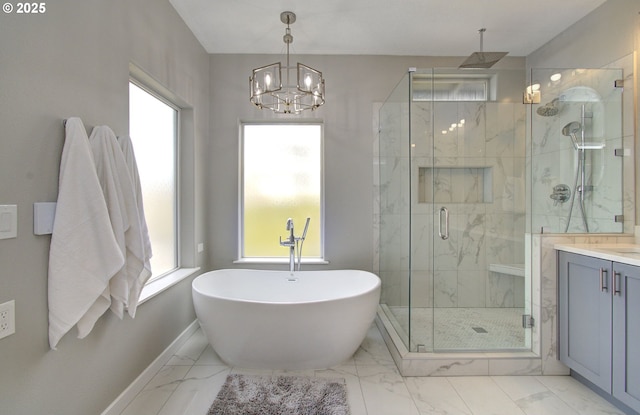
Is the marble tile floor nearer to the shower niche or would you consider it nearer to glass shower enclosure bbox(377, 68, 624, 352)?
glass shower enclosure bbox(377, 68, 624, 352)

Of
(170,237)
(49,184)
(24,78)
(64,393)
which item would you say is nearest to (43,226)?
(49,184)

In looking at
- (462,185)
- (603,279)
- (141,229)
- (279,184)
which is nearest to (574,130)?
(462,185)

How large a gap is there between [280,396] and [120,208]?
4.78 feet

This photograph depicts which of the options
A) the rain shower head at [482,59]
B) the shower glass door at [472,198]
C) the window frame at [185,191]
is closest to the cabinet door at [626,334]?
the shower glass door at [472,198]

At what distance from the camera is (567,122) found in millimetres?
2379

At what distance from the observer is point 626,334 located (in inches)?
66.0

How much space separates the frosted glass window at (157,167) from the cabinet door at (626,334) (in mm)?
3113

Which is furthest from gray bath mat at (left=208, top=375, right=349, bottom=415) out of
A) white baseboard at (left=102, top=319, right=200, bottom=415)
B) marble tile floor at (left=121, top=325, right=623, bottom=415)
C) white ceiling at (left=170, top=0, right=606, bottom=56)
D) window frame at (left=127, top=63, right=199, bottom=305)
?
white ceiling at (left=170, top=0, right=606, bottom=56)

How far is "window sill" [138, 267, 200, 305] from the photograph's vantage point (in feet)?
6.82

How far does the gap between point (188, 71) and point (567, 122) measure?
321cm

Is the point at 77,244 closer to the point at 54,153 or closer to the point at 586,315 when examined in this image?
the point at 54,153

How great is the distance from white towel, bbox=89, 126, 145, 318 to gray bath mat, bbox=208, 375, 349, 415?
2.78ft

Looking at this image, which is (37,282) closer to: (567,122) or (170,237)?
(170,237)

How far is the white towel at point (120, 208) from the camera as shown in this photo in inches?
58.1
